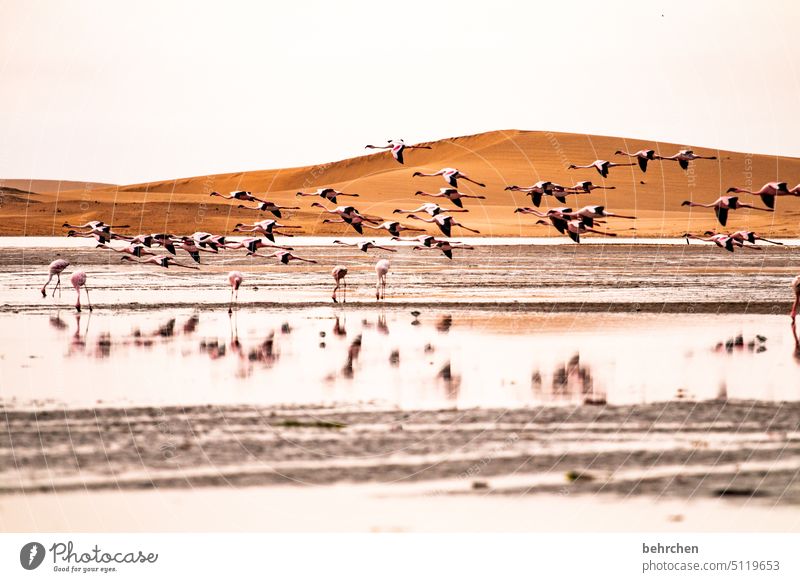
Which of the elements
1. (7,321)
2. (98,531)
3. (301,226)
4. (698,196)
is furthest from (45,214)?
(98,531)

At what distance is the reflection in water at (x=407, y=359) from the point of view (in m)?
14.9

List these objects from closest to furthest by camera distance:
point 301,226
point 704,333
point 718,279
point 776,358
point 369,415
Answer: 1. point 369,415
2. point 776,358
3. point 704,333
4. point 718,279
5. point 301,226

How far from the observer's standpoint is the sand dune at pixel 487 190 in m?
81.8

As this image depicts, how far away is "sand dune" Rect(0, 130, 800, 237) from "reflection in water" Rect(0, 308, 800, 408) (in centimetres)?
5229

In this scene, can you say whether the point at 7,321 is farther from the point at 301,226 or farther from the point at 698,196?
the point at 698,196

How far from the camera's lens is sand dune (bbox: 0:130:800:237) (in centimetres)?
8181

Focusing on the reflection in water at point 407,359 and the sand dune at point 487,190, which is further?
the sand dune at point 487,190

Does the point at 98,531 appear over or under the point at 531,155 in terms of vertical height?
under

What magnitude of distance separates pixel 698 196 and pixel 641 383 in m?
93.6

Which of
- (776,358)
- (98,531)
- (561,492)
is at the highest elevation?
(776,358)

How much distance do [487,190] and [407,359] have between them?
333ft

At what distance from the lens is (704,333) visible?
21203 mm

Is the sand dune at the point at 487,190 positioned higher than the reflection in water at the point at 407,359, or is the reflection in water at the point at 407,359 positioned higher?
the sand dune at the point at 487,190

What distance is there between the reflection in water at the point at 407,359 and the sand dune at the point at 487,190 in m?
52.3
